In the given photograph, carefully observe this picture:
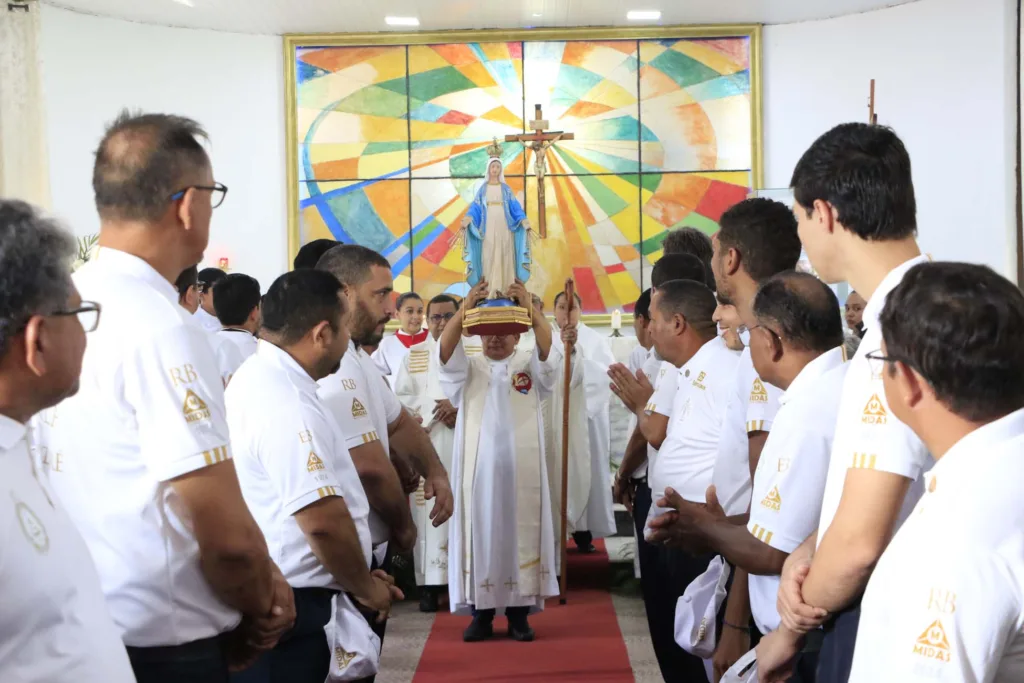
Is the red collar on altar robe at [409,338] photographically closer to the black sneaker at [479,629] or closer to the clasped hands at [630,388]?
the black sneaker at [479,629]

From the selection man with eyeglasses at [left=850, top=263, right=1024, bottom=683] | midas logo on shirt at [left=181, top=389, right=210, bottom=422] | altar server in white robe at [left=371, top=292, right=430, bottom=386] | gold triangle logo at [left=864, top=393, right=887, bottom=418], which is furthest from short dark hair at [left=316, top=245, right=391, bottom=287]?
altar server in white robe at [left=371, top=292, right=430, bottom=386]

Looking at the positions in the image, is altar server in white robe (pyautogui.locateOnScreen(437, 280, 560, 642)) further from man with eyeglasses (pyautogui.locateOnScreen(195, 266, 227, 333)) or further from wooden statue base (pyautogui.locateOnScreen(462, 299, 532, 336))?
man with eyeglasses (pyautogui.locateOnScreen(195, 266, 227, 333))

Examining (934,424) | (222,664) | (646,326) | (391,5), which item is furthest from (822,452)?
(391,5)

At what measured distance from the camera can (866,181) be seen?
2352 millimetres

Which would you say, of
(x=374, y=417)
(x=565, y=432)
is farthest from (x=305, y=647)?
(x=565, y=432)

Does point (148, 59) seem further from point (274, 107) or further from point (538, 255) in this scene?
point (538, 255)

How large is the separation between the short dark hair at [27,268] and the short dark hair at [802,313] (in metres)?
1.85

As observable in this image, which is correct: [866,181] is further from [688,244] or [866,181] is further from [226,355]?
[688,244]

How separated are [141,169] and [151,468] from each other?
0.64 m

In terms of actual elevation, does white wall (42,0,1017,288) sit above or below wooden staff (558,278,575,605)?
above

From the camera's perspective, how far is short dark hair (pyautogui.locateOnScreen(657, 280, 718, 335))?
4.36 m

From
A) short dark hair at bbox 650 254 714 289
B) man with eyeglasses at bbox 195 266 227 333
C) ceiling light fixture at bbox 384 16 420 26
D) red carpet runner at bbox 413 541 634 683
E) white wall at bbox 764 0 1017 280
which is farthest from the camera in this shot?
ceiling light fixture at bbox 384 16 420 26

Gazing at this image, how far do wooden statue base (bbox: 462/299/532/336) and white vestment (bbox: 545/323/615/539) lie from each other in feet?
6.27

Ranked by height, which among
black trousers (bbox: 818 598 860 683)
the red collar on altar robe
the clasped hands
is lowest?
black trousers (bbox: 818 598 860 683)
